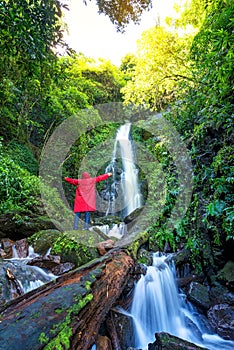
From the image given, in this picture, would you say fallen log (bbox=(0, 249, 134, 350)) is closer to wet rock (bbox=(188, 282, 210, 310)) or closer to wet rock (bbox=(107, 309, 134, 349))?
wet rock (bbox=(107, 309, 134, 349))

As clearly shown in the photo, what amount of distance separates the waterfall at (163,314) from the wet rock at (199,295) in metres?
0.20

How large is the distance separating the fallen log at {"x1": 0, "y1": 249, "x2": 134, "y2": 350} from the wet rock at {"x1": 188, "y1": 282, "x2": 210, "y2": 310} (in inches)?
86.2

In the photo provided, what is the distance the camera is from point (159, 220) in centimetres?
652

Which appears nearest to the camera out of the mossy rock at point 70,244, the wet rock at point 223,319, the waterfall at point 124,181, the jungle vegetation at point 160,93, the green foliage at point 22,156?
the jungle vegetation at point 160,93

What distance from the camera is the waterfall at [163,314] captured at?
335cm

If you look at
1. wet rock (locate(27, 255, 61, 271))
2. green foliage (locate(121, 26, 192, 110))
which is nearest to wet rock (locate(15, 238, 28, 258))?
wet rock (locate(27, 255, 61, 271))

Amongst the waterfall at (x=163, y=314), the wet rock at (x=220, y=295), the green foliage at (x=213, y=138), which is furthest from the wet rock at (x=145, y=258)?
the wet rock at (x=220, y=295)

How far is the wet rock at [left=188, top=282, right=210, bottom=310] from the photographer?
153 inches

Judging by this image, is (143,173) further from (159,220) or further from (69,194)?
(159,220)

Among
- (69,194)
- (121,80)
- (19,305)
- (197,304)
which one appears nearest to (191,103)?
(197,304)

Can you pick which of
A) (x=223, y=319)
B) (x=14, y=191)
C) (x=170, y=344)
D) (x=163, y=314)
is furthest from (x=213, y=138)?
(x=14, y=191)

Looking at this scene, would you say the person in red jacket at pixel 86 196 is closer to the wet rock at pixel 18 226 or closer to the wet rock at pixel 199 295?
the wet rock at pixel 18 226

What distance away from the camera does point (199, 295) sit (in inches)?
159

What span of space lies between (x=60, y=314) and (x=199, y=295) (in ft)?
10.9
